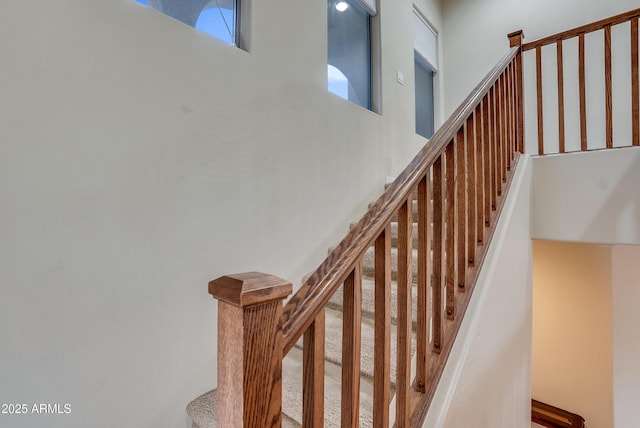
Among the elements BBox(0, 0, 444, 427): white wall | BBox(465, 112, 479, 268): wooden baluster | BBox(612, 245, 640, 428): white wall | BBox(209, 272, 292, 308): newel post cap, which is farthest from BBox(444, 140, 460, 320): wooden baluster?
BBox(612, 245, 640, 428): white wall

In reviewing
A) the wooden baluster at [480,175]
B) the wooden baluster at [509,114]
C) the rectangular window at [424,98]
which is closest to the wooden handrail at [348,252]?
the wooden baluster at [480,175]

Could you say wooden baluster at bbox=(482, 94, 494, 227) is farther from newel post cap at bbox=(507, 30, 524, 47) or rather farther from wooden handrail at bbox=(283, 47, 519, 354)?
newel post cap at bbox=(507, 30, 524, 47)

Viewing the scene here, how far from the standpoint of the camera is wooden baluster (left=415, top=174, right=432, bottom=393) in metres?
1.03

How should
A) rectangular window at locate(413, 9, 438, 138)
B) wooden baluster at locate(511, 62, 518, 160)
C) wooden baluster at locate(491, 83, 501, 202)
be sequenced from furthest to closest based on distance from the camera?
1. rectangular window at locate(413, 9, 438, 138)
2. wooden baluster at locate(511, 62, 518, 160)
3. wooden baluster at locate(491, 83, 501, 202)

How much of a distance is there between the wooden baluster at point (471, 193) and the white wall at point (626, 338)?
6.79 feet

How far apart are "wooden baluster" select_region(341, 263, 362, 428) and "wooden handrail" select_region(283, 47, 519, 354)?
0.05m

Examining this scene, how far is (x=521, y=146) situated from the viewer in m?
2.13

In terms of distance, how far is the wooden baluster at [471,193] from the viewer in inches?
53.6

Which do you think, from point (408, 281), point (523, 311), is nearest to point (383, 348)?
point (408, 281)

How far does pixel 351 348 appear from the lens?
2.44ft

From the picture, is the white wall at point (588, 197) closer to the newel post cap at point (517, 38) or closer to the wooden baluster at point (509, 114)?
the wooden baluster at point (509, 114)

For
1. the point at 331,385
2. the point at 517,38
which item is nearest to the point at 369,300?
the point at 331,385

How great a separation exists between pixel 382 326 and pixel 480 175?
0.93 metres

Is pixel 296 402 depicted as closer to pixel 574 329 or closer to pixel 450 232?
pixel 450 232
